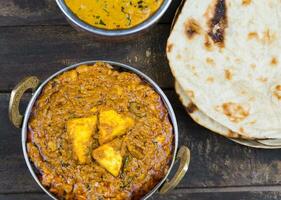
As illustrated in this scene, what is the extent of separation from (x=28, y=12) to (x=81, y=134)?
593 mm

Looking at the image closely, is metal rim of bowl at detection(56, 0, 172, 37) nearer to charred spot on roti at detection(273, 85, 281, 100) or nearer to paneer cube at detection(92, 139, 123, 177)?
paneer cube at detection(92, 139, 123, 177)

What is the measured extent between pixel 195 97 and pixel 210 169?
0.35 meters

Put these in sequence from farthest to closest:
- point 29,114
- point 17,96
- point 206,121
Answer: point 206,121 < point 29,114 < point 17,96

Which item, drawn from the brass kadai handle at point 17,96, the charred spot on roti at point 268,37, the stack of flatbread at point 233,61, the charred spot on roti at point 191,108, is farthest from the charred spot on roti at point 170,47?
the brass kadai handle at point 17,96

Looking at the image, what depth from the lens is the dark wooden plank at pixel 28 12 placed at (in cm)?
204

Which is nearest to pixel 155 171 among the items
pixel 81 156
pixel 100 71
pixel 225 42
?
pixel 81 156

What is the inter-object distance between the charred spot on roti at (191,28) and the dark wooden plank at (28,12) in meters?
0.18

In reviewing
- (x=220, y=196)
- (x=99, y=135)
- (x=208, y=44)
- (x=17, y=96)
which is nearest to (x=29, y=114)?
(x=17, y=96)

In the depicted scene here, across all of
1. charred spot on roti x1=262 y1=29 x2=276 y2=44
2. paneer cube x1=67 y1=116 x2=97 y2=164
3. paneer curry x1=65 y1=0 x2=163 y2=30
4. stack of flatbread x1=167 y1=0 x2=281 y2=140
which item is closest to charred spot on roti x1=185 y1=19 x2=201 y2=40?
stack of flatbread x1=167 y1=0 x2=281 y2=140

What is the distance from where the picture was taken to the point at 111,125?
175 cm

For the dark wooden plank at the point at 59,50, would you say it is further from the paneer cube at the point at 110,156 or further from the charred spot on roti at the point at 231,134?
the paneer cube at the point at 110,156

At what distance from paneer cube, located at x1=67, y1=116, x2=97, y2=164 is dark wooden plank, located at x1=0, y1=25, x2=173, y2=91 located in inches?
15.0

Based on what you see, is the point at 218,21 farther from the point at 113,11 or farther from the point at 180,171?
the point at 180,171

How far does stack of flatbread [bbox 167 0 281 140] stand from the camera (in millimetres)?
1895
